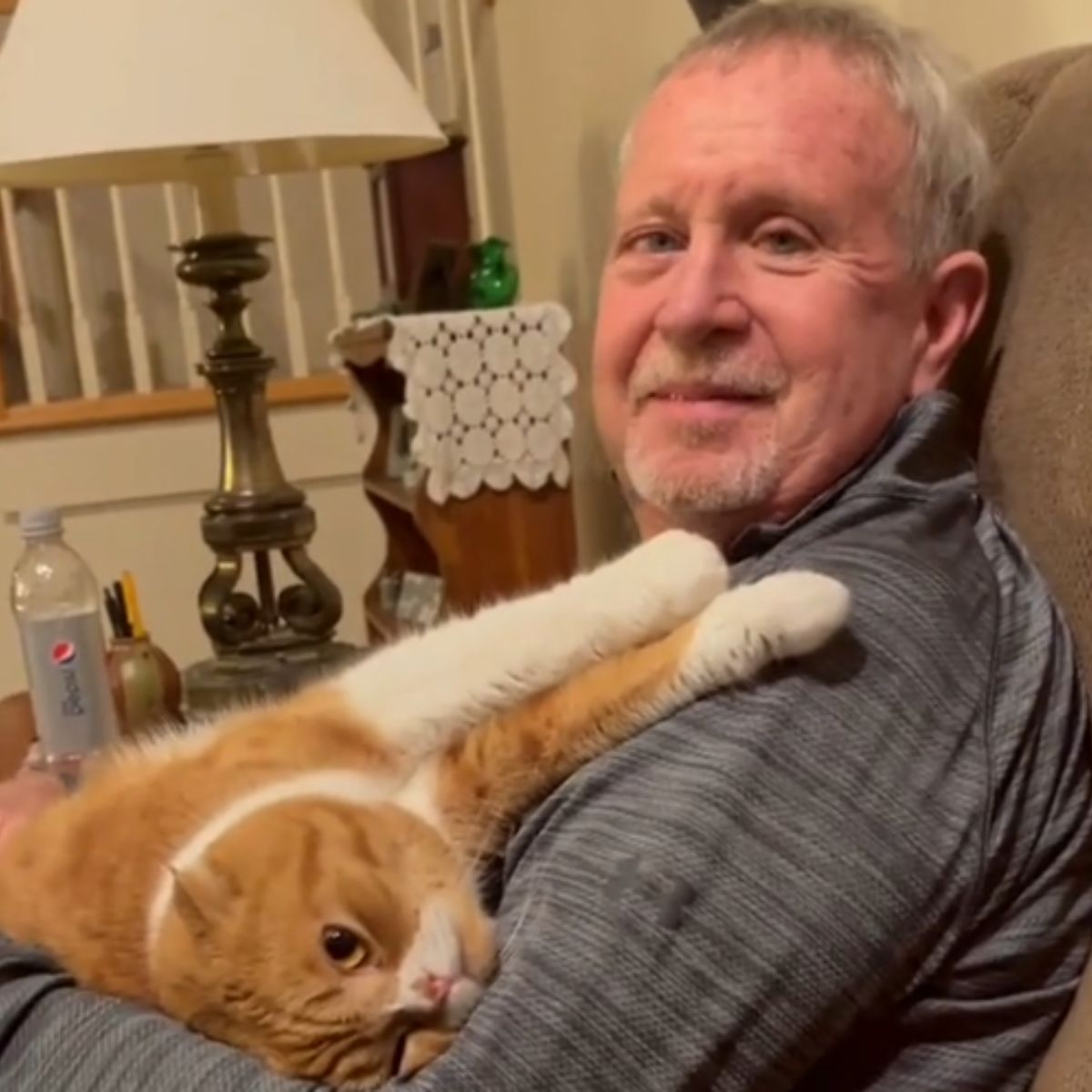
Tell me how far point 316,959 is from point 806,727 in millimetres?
287

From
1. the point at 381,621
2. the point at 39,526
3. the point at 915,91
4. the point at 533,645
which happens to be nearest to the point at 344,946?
the point at 533,645

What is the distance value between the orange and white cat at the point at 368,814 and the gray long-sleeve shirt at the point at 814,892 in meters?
0.03

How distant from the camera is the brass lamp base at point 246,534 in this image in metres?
1.99

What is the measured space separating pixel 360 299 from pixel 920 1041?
251 cm

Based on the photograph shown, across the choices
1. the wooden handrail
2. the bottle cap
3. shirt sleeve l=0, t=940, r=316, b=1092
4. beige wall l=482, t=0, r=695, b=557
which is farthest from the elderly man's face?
the wooden handrail

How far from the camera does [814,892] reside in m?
0.83

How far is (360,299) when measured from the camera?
10.6ft

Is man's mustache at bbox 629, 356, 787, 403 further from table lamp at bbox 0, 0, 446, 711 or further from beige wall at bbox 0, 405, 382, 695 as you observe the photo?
beige wall at bbox 0, 405, 382, 695

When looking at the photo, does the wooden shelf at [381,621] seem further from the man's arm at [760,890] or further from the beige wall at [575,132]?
the man's arm at [760,890]

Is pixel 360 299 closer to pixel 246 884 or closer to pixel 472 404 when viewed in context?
pixel 472 404

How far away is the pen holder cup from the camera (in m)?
1.81

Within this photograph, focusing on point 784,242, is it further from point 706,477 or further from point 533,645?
point 533,645

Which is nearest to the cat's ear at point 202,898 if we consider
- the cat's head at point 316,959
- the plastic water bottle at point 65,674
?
the cat's head at point 316,959

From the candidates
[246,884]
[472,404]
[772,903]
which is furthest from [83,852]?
[472,404]
